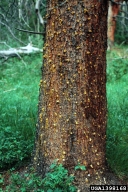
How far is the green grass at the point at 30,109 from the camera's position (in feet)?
12.9

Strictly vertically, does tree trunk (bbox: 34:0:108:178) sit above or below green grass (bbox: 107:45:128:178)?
above

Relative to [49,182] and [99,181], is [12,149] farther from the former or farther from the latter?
[99,181]

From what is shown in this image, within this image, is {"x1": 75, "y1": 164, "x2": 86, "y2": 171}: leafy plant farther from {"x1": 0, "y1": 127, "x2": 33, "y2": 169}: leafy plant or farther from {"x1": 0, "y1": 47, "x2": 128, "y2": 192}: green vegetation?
{"x1": 0, "y1": 127, "x2": 33, "y2": 169}: leafy plant

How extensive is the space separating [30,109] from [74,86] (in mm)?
2761

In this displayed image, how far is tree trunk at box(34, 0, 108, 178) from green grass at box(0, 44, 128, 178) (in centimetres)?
60

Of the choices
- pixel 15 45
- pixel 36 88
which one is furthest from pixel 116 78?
pixel 15 45

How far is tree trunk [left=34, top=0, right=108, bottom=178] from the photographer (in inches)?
122

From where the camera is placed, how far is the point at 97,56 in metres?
3.18

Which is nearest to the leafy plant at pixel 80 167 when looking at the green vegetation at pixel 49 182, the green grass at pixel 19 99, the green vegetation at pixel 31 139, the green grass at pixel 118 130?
the green vegetation at pixel 31 139

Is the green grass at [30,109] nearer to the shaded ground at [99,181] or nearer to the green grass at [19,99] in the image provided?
the green grass at [19,99]

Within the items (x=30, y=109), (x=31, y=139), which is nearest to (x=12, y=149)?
(x=31, y=139)

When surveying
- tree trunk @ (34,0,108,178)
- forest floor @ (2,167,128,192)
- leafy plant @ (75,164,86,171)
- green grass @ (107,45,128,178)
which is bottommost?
forest floor @ (2,167,128,192)

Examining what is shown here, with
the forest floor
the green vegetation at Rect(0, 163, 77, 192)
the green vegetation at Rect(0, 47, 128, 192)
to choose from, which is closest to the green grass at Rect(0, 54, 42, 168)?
the green vegetation at Rect(0, 47, 128, 192)

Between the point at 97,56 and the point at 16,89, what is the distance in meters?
5.98
